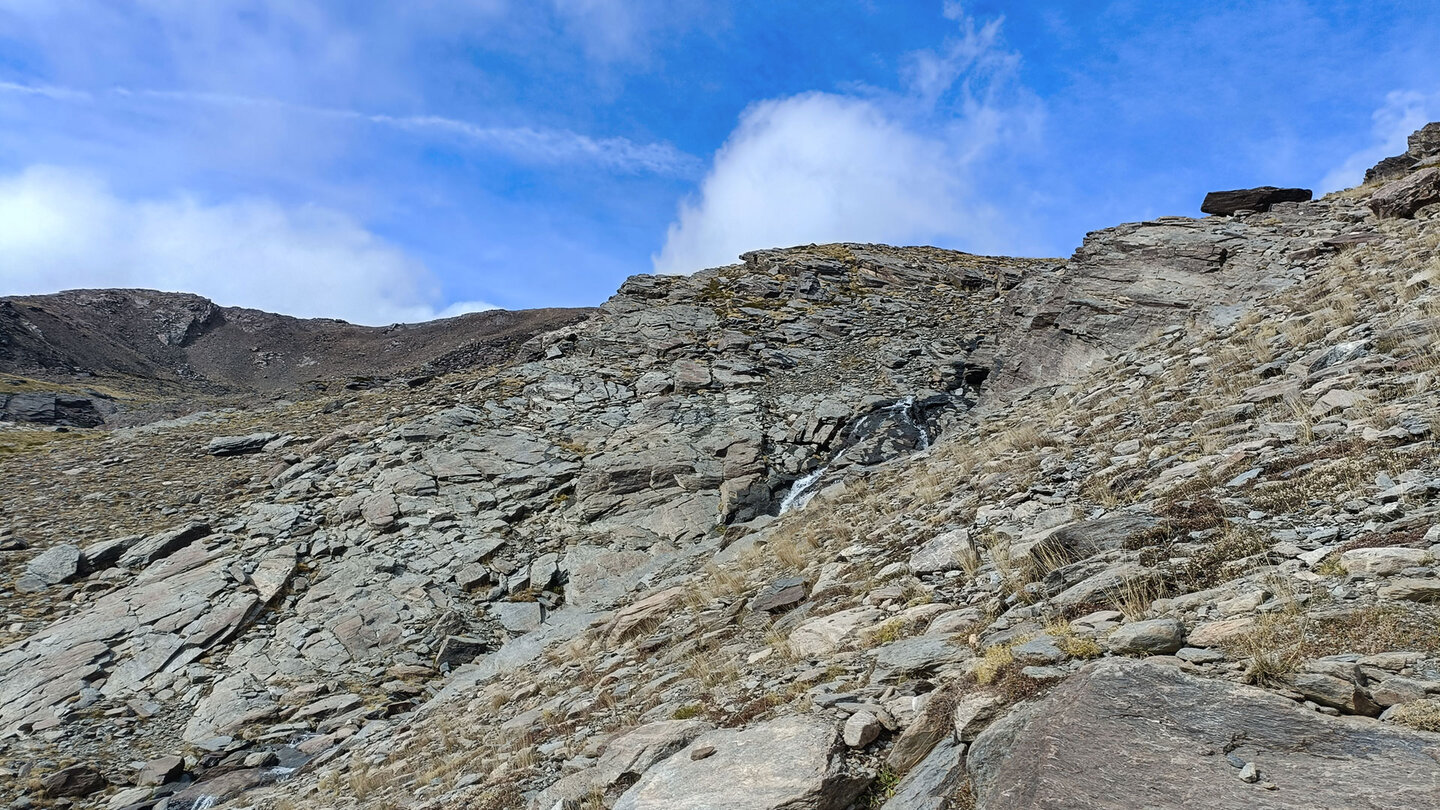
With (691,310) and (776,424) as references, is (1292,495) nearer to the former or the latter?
(776,424)

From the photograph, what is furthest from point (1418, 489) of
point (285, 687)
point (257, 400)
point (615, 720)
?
point (257, 400)

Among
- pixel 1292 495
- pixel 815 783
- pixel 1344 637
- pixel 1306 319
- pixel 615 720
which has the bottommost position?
pixel 615 720

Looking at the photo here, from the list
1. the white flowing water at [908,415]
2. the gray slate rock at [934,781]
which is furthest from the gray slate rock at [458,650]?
the white flowing water at [908,415]

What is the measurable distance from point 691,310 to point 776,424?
37.1 ft

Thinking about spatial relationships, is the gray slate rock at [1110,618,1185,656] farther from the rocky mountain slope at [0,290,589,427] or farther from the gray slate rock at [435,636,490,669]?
the rocky mountain slope at [0,290,589,427]

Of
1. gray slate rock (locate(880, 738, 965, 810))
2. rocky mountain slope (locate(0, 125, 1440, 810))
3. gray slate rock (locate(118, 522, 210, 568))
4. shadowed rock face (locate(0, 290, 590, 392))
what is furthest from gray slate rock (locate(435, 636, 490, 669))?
shadowed rock face (locate(0, 290, 590, 392))

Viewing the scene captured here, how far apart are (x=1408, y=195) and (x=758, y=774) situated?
81.9 ft

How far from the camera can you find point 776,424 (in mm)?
24469

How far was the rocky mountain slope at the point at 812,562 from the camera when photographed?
409cm

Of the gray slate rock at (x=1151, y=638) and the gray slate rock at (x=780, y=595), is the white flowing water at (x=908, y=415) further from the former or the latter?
the gray slate rock at (x=1151, y=638)

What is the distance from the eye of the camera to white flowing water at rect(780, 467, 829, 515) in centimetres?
1921

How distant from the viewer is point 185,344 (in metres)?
103

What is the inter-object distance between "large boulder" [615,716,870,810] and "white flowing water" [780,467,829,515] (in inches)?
506

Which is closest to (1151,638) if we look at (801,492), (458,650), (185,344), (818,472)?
(458,650)
